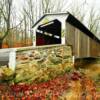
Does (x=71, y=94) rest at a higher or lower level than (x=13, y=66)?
lower

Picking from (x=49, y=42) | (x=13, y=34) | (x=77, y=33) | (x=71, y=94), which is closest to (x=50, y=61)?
(x=71, y=94)

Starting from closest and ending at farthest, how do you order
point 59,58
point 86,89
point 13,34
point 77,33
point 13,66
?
point 13,66 < point 86,89 < point 59,58 < point 77,33 < point 13,34

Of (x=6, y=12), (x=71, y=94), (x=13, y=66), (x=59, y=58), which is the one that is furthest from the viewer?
(x=6, y=12)

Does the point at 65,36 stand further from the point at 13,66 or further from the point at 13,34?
the point at 13,34

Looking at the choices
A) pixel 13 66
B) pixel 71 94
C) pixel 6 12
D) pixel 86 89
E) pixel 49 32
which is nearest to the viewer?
pixel 13 66

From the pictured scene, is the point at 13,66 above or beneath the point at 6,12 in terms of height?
beneath

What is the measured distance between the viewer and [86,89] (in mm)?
11570

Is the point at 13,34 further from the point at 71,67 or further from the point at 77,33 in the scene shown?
the point at 71,67

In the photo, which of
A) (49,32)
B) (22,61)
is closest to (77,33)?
(49,32)

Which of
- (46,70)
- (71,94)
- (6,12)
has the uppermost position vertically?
(6,12)

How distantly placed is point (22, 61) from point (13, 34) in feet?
74.4

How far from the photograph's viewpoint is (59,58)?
12477 mm

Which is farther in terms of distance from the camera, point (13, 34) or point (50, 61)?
point (13, 34)

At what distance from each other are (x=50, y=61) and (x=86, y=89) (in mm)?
1662
